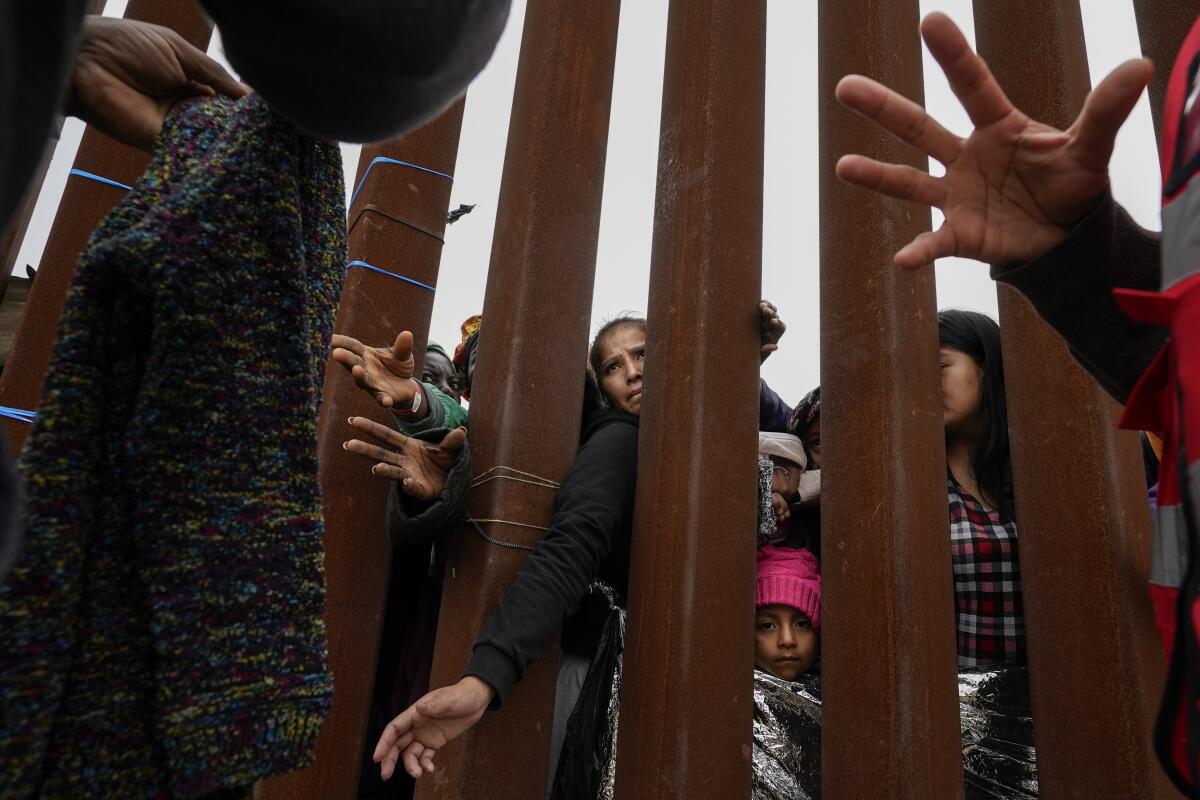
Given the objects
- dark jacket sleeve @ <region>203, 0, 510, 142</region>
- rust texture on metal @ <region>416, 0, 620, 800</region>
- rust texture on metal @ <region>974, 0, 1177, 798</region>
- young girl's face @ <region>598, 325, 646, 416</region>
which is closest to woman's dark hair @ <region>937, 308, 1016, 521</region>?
Result: rust texture on metal @ <region>974, 0, 1177, 798</region>

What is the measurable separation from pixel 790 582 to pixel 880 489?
55 centimetres

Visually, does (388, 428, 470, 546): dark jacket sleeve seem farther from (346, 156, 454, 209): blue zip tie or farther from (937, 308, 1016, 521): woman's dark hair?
(937, 308, 1016, 521): woman's dark hair

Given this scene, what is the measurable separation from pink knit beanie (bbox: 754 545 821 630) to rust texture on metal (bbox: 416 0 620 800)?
0.66 m

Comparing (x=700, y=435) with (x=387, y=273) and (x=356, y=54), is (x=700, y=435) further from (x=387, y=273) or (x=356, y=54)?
(x=356, y=54)

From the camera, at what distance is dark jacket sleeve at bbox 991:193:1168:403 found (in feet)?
2.86

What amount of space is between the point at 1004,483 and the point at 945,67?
1554 millimetres

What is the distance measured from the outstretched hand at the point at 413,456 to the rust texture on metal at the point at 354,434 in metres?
0.15

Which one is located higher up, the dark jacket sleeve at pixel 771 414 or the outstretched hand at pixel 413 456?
the dark jacket sleeve at pixel 771 414

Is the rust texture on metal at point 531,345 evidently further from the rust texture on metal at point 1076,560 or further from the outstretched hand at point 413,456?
the rust texture on metal at point 1076,560

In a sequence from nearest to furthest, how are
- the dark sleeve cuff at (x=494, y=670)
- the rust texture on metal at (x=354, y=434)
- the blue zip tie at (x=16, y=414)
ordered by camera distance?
the dark sleeve cuff at (x=494, y=670), the rust texture on metal at (x=354, y=434), the blue zip tie at (x=16, y=414)

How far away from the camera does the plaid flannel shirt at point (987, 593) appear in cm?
188

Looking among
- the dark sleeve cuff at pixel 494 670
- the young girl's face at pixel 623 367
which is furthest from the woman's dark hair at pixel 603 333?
the dark sleeve cuff at pixel 494 670

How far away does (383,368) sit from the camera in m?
1.89

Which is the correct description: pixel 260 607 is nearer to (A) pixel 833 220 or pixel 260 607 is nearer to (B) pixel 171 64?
(B) pixel 171 64
